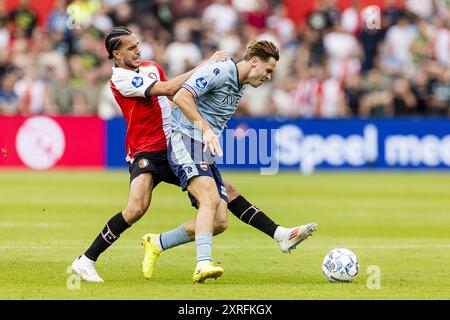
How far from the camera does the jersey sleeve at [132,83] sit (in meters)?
10.3

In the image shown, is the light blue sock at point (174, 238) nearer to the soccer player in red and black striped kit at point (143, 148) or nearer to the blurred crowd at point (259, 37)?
the soccer player in red and black striped kit at point (143, 148)

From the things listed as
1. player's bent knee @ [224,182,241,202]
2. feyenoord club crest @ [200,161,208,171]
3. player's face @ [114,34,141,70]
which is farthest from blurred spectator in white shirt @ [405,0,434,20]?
feyenoord club crest @ [200,161,208,171]

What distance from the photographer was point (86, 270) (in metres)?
10.2

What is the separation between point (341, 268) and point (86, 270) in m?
2.31

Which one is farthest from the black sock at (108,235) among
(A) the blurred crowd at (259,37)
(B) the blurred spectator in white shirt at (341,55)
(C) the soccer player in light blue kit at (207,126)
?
(B) the blurred spectator in white shirt at (341,55)

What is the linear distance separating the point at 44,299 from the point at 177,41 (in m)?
18.6

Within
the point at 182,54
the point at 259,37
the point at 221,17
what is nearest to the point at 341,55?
the point at 259,37

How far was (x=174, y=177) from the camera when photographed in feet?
35.1

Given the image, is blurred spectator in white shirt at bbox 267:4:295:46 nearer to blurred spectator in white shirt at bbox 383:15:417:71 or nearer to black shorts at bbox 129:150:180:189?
blurred spectator in white shirt at bbox 383:15:417:71

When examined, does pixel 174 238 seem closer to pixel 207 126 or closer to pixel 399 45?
pixel 207 126

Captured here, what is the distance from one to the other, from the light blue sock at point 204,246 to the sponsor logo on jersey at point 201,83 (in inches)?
51.1
